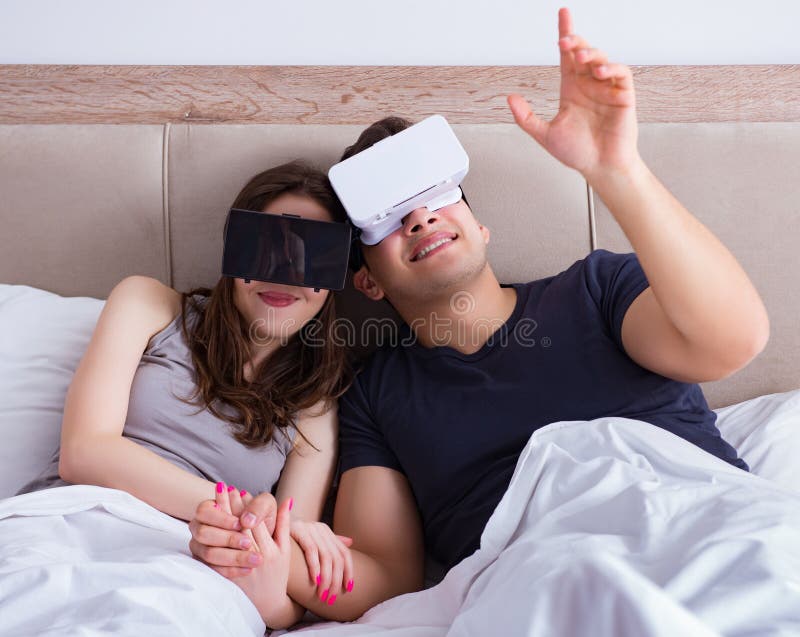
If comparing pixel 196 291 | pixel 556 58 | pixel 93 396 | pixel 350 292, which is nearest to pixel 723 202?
pixel 556 58

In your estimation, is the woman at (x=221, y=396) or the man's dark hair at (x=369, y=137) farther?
the man's dark hair at (x=369, y=137)

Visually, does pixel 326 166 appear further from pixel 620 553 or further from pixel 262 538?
pixel 620 553

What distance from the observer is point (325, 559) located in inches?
39.1

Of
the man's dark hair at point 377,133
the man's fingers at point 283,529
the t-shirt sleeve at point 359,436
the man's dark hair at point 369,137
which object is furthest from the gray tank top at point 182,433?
the man's dark hair at point 377,133

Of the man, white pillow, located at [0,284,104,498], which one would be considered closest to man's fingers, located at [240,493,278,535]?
the man

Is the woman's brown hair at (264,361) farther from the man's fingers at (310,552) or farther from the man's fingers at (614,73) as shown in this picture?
the man's fingers at (614,73)

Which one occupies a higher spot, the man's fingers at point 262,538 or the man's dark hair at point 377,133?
the man's dark hair at point 377,133

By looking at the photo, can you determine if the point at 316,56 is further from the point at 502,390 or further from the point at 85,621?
the point at 85,621

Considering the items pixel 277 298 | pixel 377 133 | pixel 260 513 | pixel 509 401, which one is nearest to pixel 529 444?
pixel 509 401

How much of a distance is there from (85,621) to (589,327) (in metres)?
0.80

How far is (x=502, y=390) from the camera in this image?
1137 millimetres

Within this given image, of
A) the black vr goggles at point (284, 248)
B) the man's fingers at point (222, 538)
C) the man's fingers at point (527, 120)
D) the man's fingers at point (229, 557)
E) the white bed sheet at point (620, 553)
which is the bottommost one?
the man's fingers at point (229, 557)

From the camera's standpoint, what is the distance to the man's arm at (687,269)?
2.91ft

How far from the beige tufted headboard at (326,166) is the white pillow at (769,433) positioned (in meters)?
0.08
